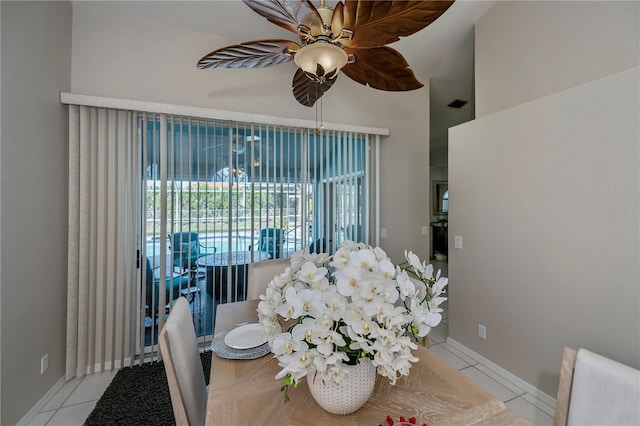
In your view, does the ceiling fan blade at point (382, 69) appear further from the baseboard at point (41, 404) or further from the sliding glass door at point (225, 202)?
the baseboard at point (41, 404)

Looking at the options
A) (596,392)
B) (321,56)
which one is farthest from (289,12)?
(596,392)

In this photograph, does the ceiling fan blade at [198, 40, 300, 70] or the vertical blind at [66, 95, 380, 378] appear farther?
the vertical blind at [66, 95, 380, 378]

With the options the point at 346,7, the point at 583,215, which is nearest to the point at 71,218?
the point at 346,7

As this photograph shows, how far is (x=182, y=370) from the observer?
3.69ft

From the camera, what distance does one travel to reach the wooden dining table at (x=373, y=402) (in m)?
0.88

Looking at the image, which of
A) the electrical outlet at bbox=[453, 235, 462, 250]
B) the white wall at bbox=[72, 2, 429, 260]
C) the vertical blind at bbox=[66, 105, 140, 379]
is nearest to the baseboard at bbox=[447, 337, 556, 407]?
the electrical outlet at bbox=[453, 235, 462, 250]

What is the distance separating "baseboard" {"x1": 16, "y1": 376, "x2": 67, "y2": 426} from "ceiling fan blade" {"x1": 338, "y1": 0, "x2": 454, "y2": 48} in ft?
9.65

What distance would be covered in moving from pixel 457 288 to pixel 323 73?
233cm

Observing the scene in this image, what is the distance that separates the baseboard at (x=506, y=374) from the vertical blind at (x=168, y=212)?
1639mm

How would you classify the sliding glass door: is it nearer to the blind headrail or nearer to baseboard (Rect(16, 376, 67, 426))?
the blind headrail

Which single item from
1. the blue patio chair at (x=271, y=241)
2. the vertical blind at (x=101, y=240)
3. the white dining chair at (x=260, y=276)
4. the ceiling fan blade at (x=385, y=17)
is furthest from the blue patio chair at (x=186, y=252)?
the ceiling fan blade at (x=385, y=17)

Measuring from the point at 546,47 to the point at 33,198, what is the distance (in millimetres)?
3879

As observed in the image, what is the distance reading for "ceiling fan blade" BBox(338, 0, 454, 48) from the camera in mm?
1088

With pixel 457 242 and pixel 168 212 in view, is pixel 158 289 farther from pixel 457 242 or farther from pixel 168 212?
pixel 457 242
